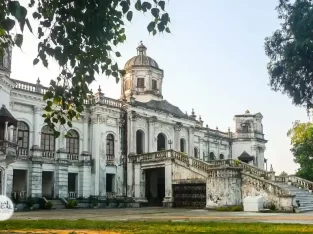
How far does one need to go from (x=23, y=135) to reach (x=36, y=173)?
2.84 m

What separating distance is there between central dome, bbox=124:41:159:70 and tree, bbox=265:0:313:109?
2381 cm

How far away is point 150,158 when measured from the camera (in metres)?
33.1

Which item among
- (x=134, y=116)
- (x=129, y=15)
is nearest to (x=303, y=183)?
(x=134, y=116)

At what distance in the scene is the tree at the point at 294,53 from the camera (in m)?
14.3

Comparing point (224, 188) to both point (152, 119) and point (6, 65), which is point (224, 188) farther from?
point (6, 65)

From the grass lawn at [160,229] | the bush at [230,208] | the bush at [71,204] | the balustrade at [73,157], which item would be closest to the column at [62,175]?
the balustrade at [73,157]

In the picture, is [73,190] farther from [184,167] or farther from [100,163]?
[184,167]

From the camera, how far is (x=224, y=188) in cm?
2567

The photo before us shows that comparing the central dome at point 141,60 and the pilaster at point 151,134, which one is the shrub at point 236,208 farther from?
the central dome at point 141,60

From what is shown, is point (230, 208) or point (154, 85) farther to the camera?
point (154, 85)

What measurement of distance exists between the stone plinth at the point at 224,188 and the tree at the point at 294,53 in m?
10.1

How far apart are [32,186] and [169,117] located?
14.2 meters

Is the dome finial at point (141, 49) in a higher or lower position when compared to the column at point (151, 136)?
higher

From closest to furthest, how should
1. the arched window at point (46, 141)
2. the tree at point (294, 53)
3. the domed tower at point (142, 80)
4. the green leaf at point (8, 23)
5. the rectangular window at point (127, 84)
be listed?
the green leaf at point (8, 23) → the tree at point (294, 53) → the arched window at point (46, 141) → the domed tower at point (142, 80) → the rectangular window at point (127, 84)
